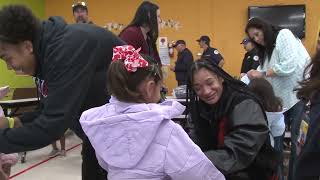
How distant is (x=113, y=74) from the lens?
4.68ft

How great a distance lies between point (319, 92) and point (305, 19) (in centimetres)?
719

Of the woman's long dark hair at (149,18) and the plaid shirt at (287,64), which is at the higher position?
the woman's long dark hair at (149,18)

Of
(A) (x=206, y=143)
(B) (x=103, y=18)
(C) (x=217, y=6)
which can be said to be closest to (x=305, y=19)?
(C) (x=217, y=6)

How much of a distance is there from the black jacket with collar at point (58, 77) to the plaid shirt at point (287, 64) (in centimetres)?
203

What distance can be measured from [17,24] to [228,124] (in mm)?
963

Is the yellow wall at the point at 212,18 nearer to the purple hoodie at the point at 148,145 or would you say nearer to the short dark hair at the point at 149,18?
the short dark hair at the point at 149,18

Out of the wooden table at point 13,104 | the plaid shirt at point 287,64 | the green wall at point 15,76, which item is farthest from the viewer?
the green wall at point 15,76

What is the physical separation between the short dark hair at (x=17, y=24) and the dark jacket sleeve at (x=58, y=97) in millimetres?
100

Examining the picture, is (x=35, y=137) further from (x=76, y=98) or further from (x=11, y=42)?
(x=11, y=42)

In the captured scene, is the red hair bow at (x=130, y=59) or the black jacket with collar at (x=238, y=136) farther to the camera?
the black jacket with collar at (x=238, y=136)

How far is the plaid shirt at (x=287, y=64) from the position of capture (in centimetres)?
324

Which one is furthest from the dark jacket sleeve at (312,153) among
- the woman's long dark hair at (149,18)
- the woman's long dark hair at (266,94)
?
the woman's long dark hair at (149,18)

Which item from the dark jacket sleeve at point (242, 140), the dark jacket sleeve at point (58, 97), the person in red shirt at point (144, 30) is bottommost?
the dark jacket sleeve at point (242, 140)

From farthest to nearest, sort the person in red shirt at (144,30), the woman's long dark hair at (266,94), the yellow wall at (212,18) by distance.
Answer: the yellow wall at (212,18), the person in red shirt at (144,30), the woman's long dark hair at (266,94)
